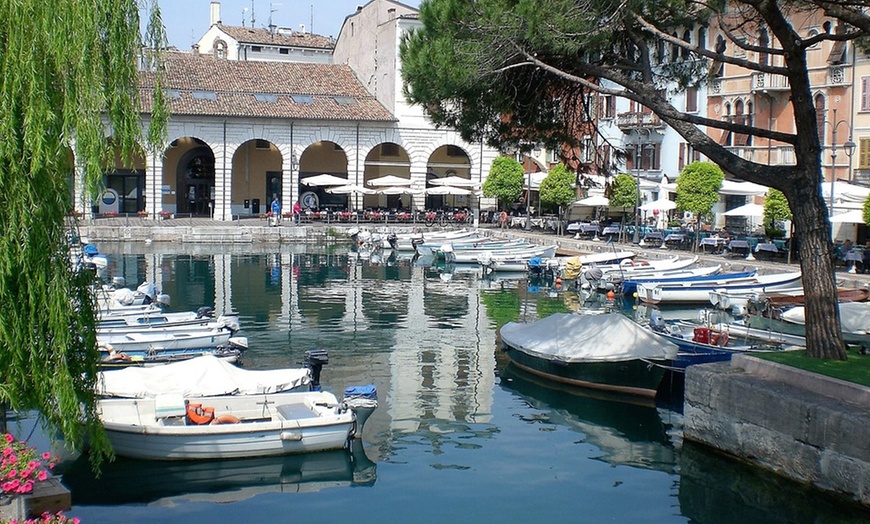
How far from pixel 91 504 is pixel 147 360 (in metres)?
6.53

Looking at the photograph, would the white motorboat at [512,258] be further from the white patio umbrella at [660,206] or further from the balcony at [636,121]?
the balcony at [636,121]

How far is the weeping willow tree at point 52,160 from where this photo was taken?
8.12m

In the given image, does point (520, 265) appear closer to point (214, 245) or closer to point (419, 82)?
point (214, 245)

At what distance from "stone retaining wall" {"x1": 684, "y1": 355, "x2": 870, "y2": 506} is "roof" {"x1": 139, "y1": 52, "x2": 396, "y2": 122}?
137 ft

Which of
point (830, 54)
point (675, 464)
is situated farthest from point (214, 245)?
point (675, 464)

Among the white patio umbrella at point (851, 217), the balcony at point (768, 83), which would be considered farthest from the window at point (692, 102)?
the white patio umbrella at point (851, 217)

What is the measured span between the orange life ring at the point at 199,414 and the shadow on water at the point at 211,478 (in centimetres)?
60

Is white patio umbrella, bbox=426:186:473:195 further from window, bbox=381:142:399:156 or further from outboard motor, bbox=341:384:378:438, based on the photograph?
outboard motor, bbox=341:384:378:438

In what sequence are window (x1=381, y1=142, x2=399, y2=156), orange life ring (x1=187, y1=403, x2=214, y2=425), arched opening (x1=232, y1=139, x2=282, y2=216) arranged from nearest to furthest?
orange life ring (x1=187, y1=403, x2=214, y2=425) < arched opening (x1=232, y1=139, x2=282, y2=216) < window (x1=381, y1=142, x2=399, y2=156)

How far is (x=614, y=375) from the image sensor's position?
18375 mm

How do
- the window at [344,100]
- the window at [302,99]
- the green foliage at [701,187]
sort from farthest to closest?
the window at [344,100], the window at [302,99], the green foliage at [701,187]

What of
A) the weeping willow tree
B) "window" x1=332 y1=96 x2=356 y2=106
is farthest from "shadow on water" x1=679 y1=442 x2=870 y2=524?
"window" x1=332 y1=96 x2=356 y2=106

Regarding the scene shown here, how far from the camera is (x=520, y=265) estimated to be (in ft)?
129

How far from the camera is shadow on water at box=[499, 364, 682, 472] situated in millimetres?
15320
